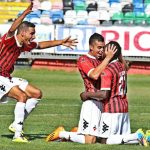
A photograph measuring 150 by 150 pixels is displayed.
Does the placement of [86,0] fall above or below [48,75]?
above

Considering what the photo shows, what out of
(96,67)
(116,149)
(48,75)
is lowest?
(48,75)

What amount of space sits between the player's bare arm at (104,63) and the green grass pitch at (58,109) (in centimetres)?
105

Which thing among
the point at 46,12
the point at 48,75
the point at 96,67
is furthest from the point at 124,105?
the point at 46,12

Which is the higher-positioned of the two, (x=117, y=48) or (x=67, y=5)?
(x=117, y=48)

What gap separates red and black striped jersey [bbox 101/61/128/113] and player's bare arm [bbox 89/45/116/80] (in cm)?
17

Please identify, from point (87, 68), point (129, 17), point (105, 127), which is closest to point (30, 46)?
point (87, 68)

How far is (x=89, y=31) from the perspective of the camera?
2998 centimetres

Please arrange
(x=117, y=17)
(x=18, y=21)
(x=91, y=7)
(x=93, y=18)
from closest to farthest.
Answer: (x=18, y=21)
(x=93, y=18)
(x=117, y=17)
(x=91, y=7)

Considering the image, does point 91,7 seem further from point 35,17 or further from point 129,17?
point 35,17

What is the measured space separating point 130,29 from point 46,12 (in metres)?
5.12

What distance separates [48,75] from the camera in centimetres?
2856

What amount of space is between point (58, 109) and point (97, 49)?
6.30 meters

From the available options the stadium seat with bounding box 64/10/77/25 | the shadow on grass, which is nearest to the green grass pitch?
the shadow on grass

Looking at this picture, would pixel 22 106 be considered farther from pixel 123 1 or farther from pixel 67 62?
pixel 123 1
